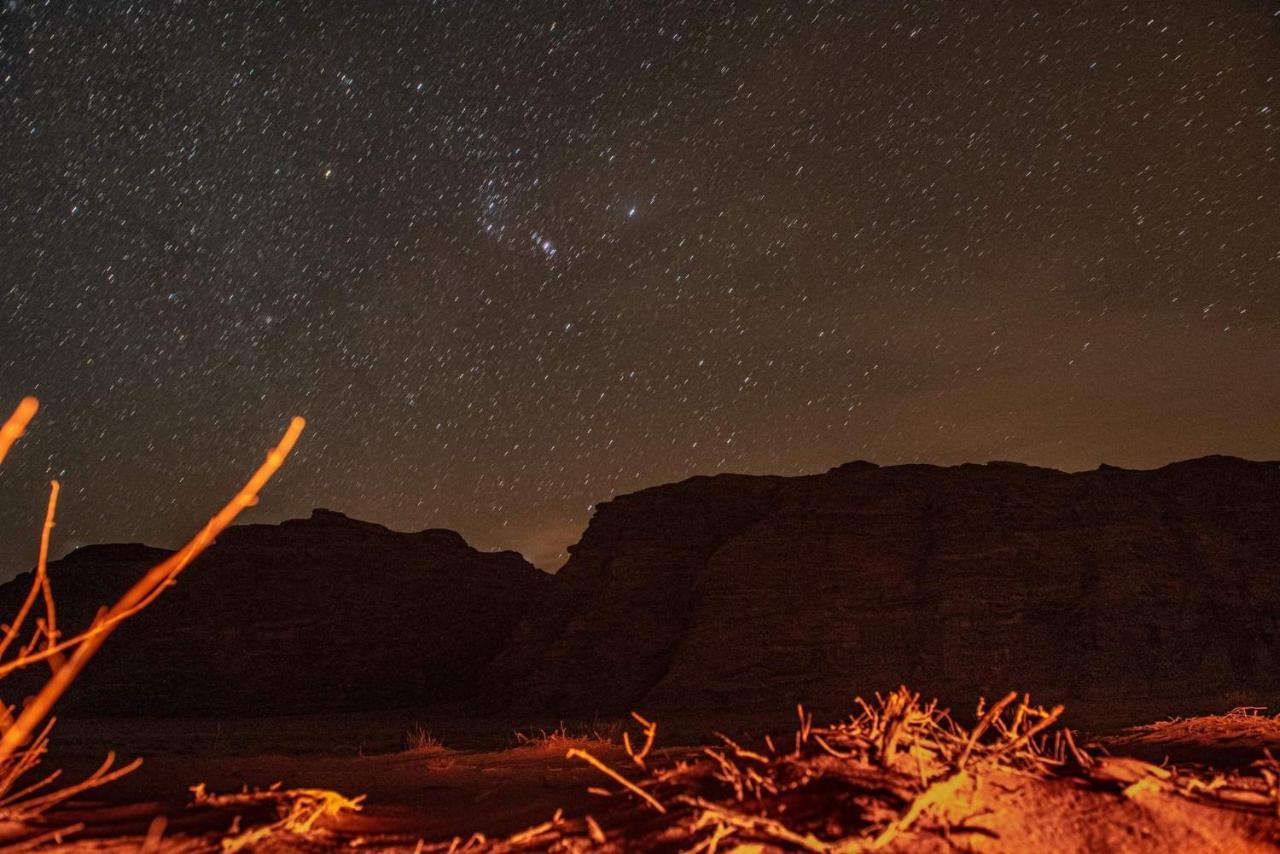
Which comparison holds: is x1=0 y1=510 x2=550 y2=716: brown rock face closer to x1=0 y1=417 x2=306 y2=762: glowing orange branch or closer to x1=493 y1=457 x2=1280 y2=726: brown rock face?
x1=493 y1=457 x2=1280 y2=726: brown rock face

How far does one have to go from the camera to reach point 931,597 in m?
33.8

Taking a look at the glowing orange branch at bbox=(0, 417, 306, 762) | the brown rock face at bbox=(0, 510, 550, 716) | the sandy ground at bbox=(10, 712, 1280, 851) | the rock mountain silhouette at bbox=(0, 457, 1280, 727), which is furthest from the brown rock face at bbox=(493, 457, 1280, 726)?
the glowing orange branch at bbox=(0, 417, 306, 762)

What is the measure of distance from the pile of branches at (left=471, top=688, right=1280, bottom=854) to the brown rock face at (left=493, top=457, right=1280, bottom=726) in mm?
24472

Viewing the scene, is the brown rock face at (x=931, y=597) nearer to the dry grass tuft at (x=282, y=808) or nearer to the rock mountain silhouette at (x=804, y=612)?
the rock mountain silhouette at (x=804, y=612)

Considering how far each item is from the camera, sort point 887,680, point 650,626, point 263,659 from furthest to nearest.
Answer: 1. point 263,659
2. point 650,626
3. point 887,680

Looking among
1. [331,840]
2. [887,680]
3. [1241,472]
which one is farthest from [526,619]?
[331,840]

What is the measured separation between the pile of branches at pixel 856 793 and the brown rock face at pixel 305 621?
135ft

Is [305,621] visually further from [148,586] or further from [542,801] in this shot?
[148,586]

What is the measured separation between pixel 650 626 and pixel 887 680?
9.78 meters

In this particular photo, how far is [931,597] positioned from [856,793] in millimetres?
31944

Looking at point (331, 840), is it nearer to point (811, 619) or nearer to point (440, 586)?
point (811, 619)

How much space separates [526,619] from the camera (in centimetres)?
4134

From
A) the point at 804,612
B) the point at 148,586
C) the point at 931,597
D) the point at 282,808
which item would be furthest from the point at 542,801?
the point at 931,597

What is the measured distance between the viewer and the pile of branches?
335cm
